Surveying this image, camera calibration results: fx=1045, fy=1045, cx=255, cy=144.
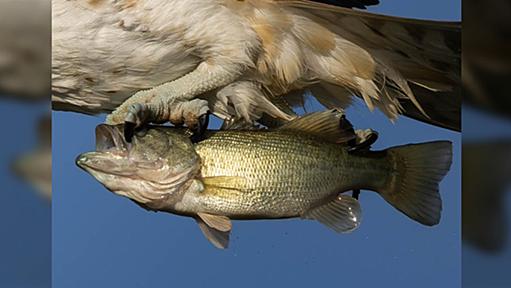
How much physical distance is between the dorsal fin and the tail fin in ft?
0.33

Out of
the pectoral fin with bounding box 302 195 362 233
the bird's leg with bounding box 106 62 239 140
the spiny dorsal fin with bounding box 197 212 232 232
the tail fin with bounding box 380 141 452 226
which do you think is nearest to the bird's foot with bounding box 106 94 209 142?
the bird's leg with bounding box 106 62 239 140

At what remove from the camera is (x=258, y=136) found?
2.05 metres

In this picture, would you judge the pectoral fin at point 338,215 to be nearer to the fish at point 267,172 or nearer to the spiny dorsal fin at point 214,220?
the fish at point 267,172

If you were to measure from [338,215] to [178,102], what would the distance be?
0.39 m

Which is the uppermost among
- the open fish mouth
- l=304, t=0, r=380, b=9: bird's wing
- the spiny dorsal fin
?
l=304, t=0, r=380, b=9: bird's wing

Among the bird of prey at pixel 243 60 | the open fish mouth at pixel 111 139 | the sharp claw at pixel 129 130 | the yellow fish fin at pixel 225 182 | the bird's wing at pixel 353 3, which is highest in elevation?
the bird's wing at pixel 353 3

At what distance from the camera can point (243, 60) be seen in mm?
2059

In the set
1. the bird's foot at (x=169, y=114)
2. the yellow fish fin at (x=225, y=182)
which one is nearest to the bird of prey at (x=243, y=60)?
the bird's foot at (x=169, y=114)

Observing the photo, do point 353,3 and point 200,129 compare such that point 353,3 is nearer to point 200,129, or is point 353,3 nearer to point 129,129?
point 200,129

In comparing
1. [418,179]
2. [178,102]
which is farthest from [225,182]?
[418,179]

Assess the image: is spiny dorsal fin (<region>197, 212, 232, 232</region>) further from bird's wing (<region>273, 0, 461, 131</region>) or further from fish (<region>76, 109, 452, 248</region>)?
bird's wing (<region>273, 0, 461, 131</region>)

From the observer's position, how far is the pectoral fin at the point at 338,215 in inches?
80.7

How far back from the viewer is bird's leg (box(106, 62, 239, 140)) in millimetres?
2039

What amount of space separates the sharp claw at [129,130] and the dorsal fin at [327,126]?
0.98 ft
